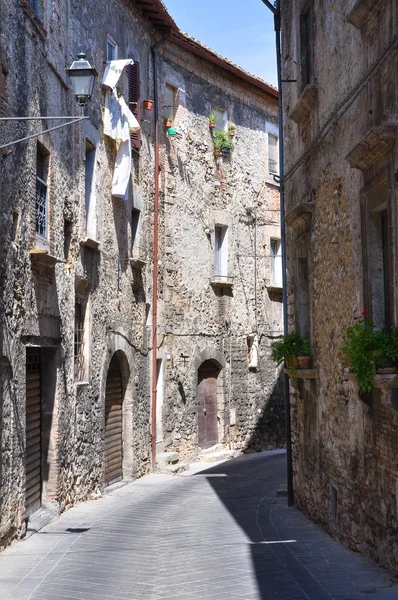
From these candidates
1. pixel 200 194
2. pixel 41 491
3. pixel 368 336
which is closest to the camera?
pixel 368 336

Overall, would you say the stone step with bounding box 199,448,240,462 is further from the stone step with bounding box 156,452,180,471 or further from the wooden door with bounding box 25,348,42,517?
the wooden door with bounding box 25,348,42,517

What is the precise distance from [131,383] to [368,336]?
989 cm

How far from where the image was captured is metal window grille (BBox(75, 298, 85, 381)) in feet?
47.2

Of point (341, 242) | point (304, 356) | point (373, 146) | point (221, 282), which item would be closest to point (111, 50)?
point (221, 282)

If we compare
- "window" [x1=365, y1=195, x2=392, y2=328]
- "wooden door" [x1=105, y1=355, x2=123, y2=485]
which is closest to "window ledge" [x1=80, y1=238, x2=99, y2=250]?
"wooden door" [x1=105, y1=355, x2=123, y2=485]

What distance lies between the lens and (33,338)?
11.4 meters

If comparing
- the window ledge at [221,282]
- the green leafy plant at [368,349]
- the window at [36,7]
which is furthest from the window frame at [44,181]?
the window ledge at [221,282]

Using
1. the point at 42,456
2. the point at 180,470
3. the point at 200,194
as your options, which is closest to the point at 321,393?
the point at 42,456

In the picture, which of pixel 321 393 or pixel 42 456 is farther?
pixel 42 456

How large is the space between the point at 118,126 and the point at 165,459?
290 inches

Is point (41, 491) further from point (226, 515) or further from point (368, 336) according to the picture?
point (368, 336)

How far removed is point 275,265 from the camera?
24.8m

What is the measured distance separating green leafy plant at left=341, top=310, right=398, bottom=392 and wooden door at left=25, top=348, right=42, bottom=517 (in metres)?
5.14

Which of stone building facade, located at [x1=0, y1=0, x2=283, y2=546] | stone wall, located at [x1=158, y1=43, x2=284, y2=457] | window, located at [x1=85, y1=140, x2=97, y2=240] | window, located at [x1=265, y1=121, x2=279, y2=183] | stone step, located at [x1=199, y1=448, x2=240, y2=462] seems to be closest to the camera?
stone building facade, located at [x1=0, y1=0, x2=283, y2=546]
